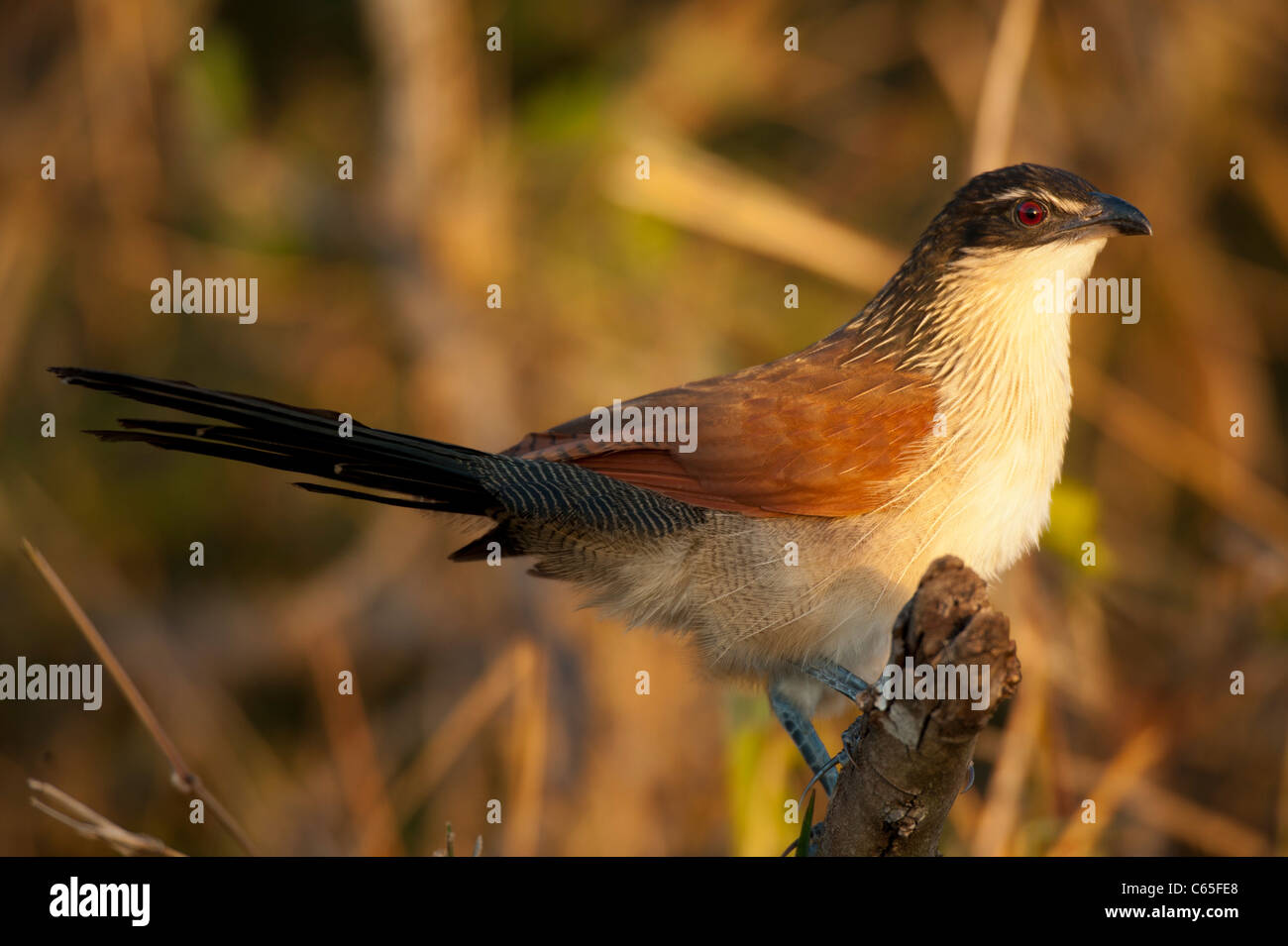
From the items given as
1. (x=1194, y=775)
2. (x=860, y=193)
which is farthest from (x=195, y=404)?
(x=860, y=193)

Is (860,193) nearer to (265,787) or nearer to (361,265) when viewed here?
(361,265)

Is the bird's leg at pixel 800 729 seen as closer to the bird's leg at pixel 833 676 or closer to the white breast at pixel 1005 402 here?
the bird's leg at pixel 833 676

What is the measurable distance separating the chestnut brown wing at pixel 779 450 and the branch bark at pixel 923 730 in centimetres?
64

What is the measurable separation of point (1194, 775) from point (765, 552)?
3.44 meters

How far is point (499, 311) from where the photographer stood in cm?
680

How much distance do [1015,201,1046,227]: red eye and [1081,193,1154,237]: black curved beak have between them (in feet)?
0.37

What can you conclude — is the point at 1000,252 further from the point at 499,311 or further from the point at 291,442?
the point at 499,311

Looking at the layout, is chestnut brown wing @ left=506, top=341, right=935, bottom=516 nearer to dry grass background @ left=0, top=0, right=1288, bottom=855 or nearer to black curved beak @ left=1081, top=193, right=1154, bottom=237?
black curved beak @ left=1081, top=193, right=1154, bottom=237

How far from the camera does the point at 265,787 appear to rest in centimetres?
564

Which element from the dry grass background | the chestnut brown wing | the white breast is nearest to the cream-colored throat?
the white breast

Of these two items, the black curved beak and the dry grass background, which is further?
the dry grass background

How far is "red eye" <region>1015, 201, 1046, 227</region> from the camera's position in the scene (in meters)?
3.37

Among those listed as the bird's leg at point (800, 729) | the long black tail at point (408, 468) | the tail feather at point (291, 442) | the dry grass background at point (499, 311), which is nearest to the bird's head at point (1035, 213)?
the long black tail at point (408, 468)

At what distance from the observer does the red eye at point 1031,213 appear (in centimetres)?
337
